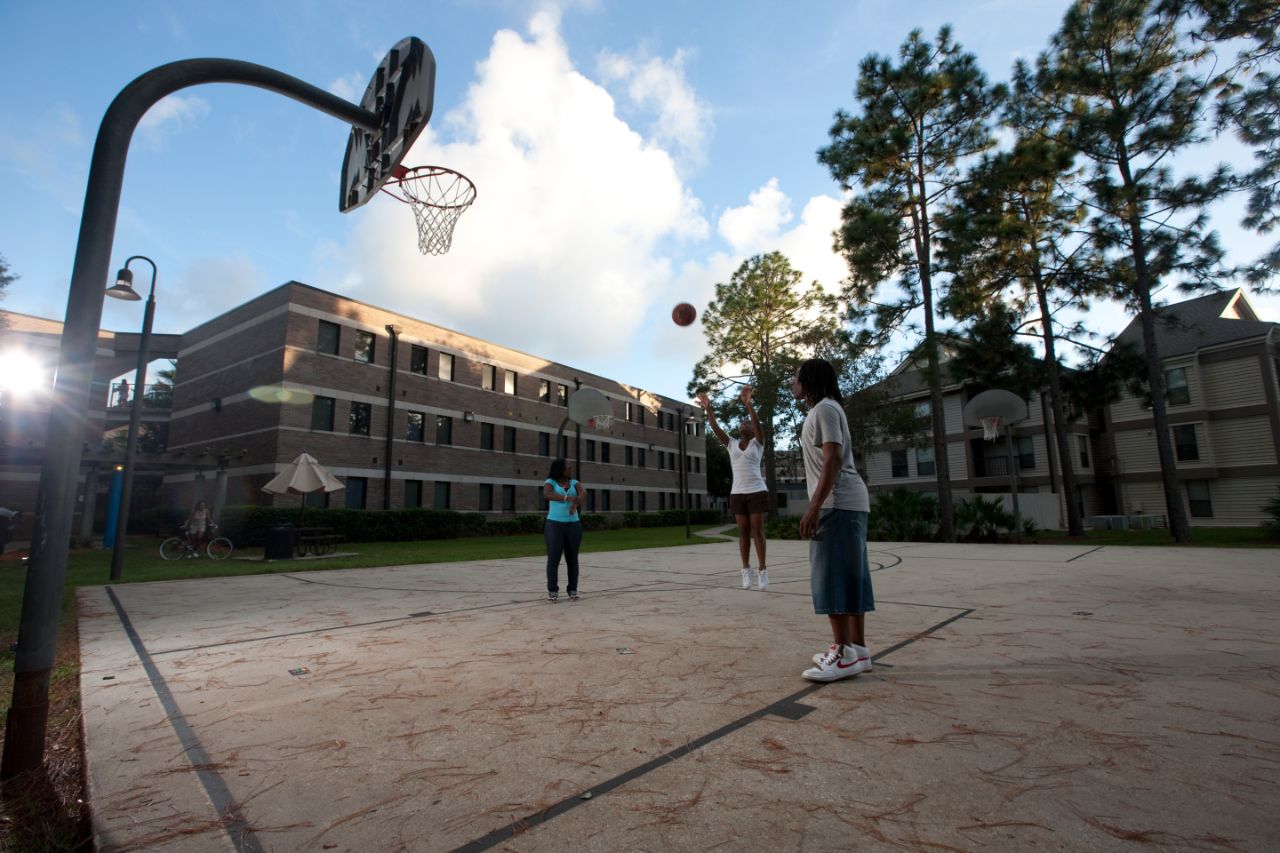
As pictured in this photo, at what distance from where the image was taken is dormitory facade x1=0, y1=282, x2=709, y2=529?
78.1 feet

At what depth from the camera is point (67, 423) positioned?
247 centimetres

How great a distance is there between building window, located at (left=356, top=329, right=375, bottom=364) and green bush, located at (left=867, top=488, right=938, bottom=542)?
73.7 feet

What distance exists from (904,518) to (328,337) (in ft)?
79.1

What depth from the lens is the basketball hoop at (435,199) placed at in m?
6.66

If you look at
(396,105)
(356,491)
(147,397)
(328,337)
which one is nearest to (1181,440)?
(396,105)

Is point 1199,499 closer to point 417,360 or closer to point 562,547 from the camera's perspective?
point 562,547

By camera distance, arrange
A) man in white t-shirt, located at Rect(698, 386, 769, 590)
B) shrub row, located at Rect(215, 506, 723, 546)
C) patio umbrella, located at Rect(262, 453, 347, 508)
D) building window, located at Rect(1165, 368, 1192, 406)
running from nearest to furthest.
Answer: man in white t-shirt, located at Rect(698, 386, 769, 590), patio umbrella, located at Rect(262, 453, 347, 508), shrub row, located at Rect(215, 506, 723, 546), building window, located at Rect(1165, 368, 1192, 406)

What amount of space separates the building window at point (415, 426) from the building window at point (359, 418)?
1963 millimetres

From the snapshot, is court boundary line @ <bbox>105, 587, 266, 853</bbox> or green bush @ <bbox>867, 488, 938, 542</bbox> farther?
green bush @ <bbox>867, 488, 938, 542</bbox>

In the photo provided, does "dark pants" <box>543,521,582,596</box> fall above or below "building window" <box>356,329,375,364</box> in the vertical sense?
below

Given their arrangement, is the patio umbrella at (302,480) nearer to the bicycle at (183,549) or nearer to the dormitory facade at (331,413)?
the bicycle at (183,549)

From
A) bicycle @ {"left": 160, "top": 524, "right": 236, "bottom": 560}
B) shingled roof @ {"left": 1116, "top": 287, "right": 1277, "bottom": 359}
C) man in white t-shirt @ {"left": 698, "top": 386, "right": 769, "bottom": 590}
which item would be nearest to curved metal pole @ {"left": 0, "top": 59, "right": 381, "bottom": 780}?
man in white t-shirt @ {"left": 698, "top": 386, "right": 769, "bottom": 590}

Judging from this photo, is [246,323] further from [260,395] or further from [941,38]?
[941,38]

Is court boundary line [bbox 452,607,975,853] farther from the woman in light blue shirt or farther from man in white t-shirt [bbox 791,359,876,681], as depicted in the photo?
the woman in light blue shirt
